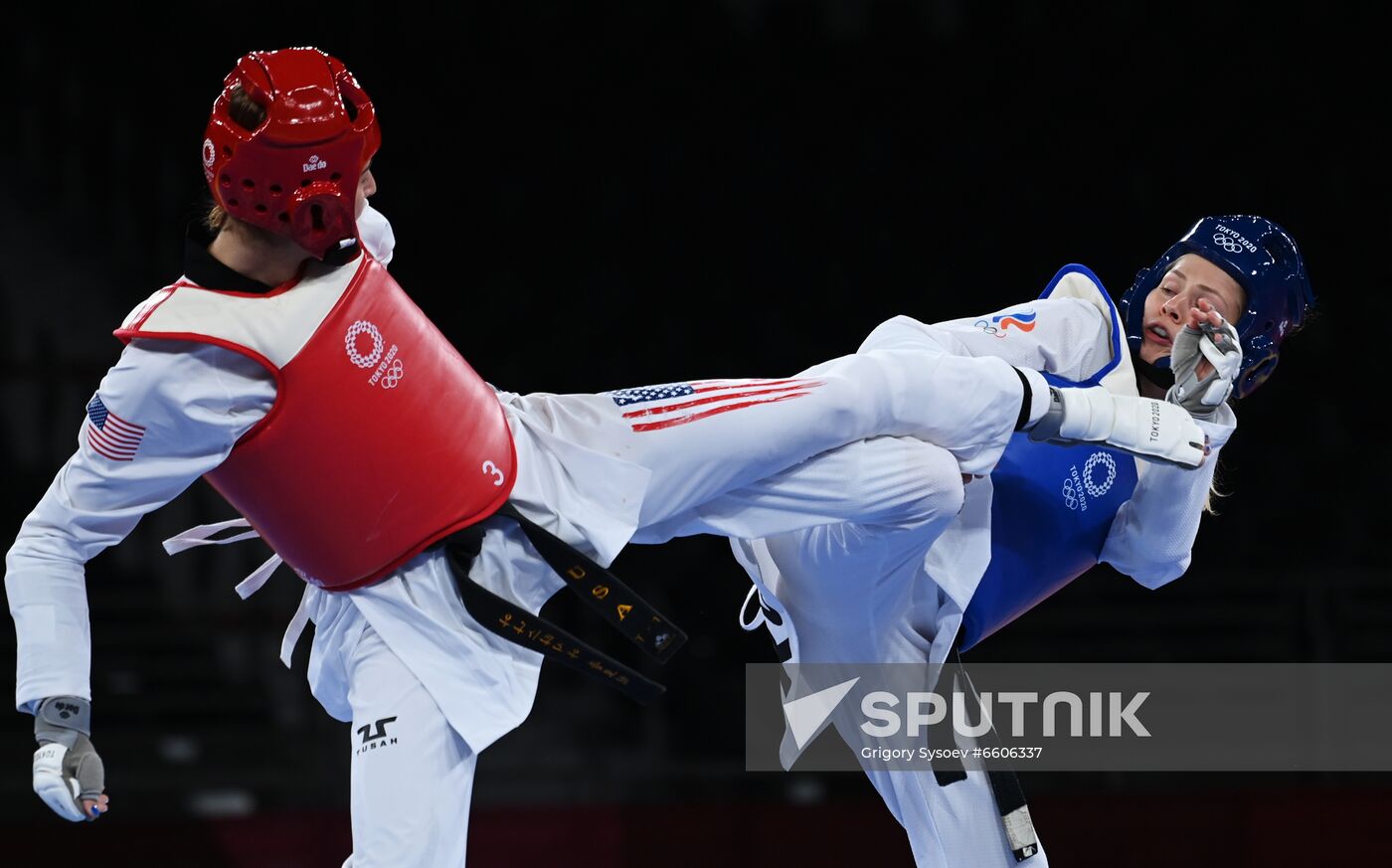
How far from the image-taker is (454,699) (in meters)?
2.33

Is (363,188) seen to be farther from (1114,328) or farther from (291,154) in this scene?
(1114,328)

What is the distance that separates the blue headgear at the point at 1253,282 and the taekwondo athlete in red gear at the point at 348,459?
37.8 inches

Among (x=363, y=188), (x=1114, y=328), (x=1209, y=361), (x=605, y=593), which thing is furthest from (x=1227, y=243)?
(x=363, y=188)

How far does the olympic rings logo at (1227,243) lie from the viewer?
312 centimetres

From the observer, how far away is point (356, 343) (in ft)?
7.53

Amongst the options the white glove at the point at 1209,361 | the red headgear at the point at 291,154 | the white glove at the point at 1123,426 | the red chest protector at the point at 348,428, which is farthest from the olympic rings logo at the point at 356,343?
the white glove at the point at 1209,361

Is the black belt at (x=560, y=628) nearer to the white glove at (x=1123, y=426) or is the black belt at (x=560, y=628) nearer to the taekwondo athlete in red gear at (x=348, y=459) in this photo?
the taekwondo athlete in red gear at (x=348, y=459)

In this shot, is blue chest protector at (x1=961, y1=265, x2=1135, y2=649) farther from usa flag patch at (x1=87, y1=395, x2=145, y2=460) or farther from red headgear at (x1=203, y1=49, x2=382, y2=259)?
usa flag patch at (x1=87, y1=395, x2=145, y2=460)

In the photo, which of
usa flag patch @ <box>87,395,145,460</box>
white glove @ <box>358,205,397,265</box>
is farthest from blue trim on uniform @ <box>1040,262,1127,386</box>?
usa flag patch @ <box>87,395,145,460</box>

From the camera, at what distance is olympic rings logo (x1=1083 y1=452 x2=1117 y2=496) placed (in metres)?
3.17

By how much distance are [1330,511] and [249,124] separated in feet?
17.5

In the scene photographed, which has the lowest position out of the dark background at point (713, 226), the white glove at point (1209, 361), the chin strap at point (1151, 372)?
the dark background at point (713, 226)

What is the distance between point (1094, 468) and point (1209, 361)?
397mm

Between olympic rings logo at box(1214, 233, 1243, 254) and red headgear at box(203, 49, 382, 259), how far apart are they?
1.83 metres
